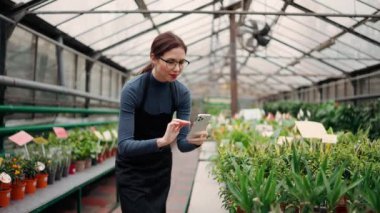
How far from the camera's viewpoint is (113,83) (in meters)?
11.7

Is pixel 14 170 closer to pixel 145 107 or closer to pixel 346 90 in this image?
pixel 145 107

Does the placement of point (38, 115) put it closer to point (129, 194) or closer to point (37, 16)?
point (37, 16)

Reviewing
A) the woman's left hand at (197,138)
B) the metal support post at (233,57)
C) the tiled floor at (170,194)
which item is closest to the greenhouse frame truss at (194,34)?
the metal support post at (233,57)

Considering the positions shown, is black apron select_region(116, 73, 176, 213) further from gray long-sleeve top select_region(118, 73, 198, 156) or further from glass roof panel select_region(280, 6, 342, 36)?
glass roof panel select_region(280, 6, 342, 36)

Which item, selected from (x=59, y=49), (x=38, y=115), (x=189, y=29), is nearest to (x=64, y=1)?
(x=59, y=49)

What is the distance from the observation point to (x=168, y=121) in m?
1.79

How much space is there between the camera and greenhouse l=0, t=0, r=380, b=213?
1591 mm

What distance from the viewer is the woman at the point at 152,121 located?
1598mm

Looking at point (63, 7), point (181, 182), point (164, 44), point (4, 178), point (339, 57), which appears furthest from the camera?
point (339, 57)

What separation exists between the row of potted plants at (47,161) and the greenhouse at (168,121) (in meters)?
0.01

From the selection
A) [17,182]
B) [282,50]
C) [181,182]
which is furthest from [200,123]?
[282,50]

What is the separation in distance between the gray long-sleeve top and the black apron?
0.03 meters

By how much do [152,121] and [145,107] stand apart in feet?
0.26

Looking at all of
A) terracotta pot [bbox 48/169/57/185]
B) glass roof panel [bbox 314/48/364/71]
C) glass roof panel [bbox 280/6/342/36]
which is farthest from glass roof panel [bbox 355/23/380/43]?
terracotta pot [bbox 48/169/57/185]
